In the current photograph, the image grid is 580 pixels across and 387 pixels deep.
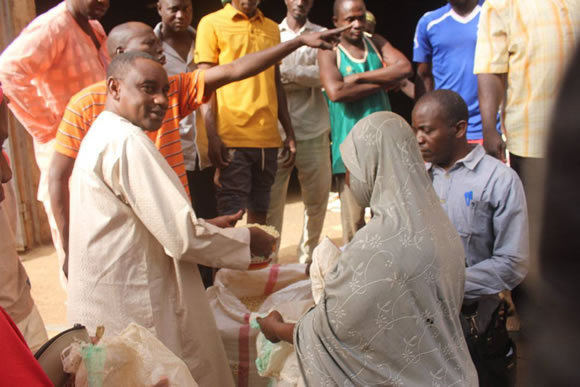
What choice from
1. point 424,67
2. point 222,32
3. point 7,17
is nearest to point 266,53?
point 222,32

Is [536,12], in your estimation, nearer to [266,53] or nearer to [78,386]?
[266,53]

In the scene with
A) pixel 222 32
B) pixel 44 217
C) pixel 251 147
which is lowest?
pixel 44 217

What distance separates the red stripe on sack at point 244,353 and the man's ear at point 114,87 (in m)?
1.27

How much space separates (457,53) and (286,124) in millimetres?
1371

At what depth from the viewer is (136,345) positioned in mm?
1976

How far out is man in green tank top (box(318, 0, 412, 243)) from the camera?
4152 millimetres

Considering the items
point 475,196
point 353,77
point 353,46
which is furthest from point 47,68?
point 475,196

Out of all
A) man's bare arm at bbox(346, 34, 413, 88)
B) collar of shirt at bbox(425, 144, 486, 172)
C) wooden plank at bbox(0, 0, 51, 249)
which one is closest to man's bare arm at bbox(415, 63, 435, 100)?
man's bare arm at bbox(346, 34, 413, 88)

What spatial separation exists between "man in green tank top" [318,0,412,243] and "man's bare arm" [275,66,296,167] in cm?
35

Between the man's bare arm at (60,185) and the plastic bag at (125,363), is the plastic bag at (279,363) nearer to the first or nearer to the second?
the plastic bag at (125,363)

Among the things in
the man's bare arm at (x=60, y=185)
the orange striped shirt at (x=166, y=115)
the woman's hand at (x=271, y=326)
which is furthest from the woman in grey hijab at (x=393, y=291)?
the man's bare arm at (x=60, y=185)

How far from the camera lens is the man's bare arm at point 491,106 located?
3.25 metres

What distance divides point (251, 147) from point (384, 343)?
2456mm

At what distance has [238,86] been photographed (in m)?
4.23
